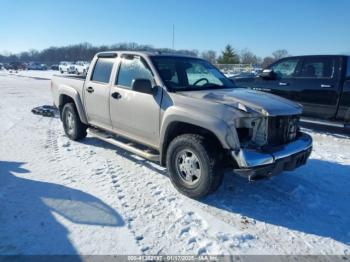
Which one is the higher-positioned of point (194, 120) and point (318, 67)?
point (318, 67)

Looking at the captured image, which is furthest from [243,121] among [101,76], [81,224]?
[101,76]

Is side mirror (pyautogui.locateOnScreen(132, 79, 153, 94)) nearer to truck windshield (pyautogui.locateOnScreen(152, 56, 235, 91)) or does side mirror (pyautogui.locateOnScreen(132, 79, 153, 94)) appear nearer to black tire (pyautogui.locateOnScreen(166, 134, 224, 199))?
truck windshield (pyautogui.locateOnScreen(152, 56, 235, 91))

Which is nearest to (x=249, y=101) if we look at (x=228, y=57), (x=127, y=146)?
(x=127, y=146)

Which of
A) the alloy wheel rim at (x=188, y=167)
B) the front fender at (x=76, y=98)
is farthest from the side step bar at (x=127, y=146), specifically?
the alloy wheel rim at (x=188, y=167)

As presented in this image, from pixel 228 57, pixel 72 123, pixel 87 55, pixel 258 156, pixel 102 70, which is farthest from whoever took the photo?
pixel 87 55

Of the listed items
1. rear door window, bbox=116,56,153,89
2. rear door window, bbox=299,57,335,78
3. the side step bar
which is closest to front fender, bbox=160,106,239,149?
the side step bar

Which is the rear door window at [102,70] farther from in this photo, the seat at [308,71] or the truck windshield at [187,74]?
the seat at [308,71]

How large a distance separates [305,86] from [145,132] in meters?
4.88

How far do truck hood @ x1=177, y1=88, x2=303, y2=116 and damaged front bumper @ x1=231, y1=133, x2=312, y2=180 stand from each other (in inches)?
18.0

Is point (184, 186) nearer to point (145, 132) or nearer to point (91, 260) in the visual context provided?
point (145, 132)

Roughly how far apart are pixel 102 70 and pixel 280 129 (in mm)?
3460

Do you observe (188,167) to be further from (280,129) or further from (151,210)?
(280,129)

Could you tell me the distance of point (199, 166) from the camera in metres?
3.95

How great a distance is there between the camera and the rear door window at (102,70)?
18.5 ft
